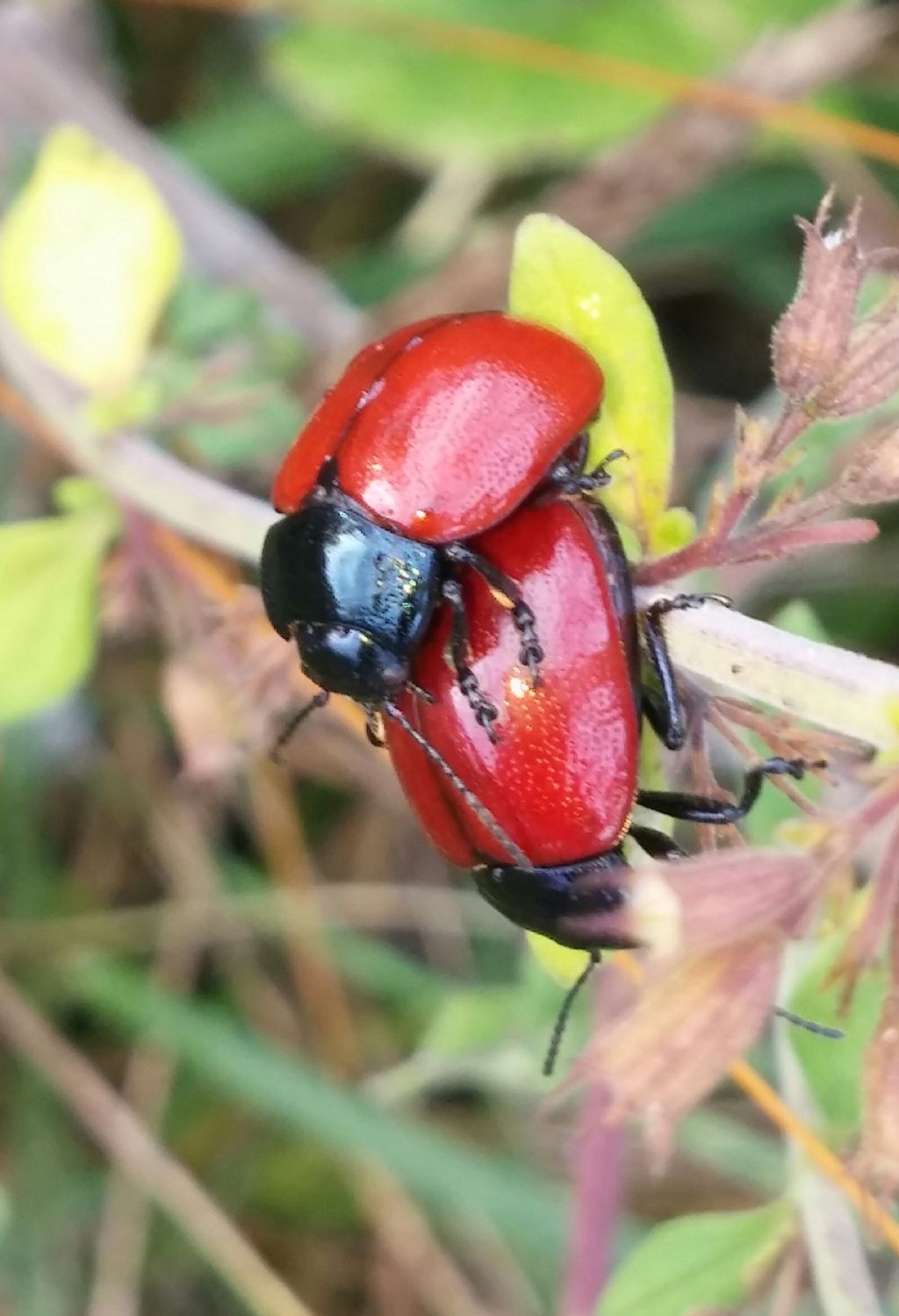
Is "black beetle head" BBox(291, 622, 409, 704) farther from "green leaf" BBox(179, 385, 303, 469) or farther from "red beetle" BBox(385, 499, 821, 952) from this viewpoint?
"green leaf" BBox(179, 385, 303, 469)

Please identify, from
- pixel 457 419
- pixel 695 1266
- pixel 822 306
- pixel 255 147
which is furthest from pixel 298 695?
pixel 255 147

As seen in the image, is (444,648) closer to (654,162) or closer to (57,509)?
(654,162)

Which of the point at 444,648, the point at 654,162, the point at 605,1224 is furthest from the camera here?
the point at 654,162

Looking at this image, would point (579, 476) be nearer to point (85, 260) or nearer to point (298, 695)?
point (298, 695)

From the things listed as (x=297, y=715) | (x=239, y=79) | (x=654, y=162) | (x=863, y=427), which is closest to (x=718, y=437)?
(x=654, y=162)

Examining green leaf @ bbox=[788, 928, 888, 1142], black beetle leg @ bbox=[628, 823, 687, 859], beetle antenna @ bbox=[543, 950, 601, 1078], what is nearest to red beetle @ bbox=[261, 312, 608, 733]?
black beetle leg @ bbox=[628, 823, 687, 859]

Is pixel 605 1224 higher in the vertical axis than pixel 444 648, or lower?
lower

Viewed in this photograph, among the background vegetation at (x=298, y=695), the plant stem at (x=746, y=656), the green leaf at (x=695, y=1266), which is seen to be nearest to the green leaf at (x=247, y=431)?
the background vegetation at (x=298, y=695)
